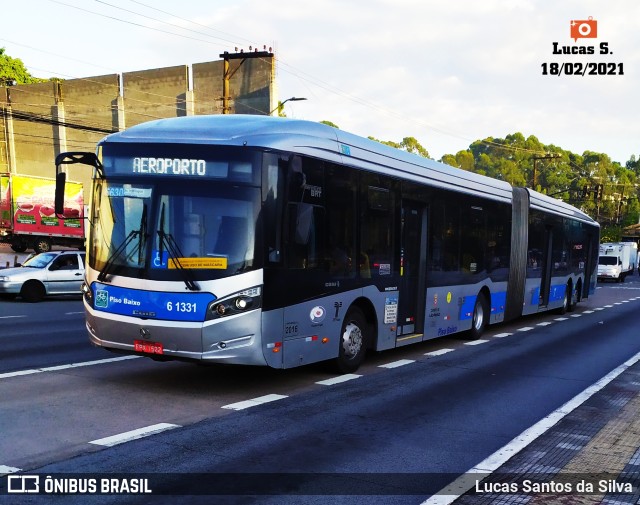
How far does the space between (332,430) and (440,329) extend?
6.20 meters

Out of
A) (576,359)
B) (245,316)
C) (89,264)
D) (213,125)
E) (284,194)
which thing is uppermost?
(213,125)

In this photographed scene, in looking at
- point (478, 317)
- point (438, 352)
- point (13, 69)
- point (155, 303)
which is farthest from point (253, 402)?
point (13, 69)

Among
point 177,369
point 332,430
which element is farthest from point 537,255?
point 332,430

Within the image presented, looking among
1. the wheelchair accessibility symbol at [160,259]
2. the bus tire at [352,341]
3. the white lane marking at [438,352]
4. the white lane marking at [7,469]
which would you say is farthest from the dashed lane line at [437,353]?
the white lane marking at [7,469]

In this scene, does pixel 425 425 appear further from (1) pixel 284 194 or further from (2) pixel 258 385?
(1) pixel 284 194

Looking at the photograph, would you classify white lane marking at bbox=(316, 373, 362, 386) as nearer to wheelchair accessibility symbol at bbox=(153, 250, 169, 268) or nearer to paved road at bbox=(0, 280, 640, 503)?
paved road at bbox=(0, 280, 640, 503)

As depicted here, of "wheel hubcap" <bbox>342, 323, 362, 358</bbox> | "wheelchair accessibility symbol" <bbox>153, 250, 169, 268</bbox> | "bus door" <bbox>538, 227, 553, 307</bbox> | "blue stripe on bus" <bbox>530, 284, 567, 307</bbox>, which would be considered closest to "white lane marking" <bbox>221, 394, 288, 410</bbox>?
"wheel hubcap" <bbox>342, 323, 362, 358</bbox>

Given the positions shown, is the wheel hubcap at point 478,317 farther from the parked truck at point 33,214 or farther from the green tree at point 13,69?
the green tree at point 13,69

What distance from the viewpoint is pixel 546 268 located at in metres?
19.6

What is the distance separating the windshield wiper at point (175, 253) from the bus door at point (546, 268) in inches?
546

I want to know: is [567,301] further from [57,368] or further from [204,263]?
[204,263]

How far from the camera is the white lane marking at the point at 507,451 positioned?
199 inches

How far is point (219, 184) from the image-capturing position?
780 centimetres

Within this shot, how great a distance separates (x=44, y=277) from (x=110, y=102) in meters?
32.3
